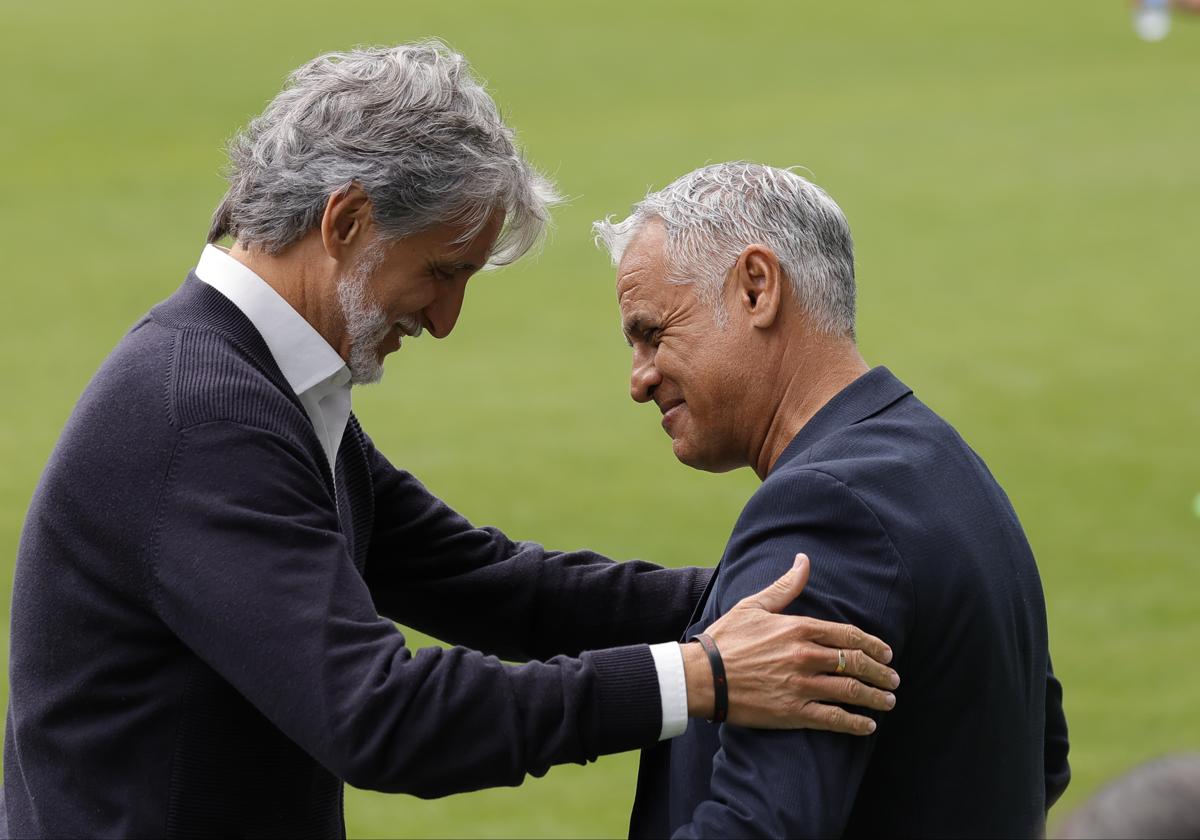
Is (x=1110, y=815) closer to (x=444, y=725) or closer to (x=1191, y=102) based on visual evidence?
(x=444, y=725)

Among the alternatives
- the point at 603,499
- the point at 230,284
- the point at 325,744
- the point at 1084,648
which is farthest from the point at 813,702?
the point at 603,499

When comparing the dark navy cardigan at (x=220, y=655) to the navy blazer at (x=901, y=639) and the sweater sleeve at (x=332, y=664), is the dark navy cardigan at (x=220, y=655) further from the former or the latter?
the navy blazer at (x=901, y=639)

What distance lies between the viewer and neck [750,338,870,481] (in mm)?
2838

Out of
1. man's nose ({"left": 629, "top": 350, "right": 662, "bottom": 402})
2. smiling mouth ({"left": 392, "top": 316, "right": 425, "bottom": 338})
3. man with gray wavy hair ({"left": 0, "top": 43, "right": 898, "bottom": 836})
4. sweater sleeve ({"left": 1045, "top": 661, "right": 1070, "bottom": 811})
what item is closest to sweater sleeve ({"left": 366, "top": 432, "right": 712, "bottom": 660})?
man with gray wavy hair ({"left": 0, "top": 43, "right": 898, "bottom": 836})

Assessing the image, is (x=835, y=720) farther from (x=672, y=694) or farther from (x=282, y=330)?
(x=282, y=330)

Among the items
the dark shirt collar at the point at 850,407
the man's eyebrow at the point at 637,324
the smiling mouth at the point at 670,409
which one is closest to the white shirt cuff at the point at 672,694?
the dark shirt collar at the point at 850,407

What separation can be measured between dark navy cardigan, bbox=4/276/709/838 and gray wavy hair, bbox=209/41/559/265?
8.2 inches

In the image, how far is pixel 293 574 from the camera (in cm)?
250

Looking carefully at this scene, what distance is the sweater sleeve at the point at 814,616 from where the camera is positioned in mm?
2432

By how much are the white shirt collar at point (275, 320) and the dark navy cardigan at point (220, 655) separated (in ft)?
0.11

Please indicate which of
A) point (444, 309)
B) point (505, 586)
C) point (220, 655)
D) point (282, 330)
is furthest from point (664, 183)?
point (220, 655)

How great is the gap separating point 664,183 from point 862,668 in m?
16.4

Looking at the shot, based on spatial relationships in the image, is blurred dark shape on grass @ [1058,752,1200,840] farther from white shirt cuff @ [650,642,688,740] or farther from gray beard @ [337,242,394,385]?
gray beard @ [337,242,394,385]

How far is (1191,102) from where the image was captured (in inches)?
910
